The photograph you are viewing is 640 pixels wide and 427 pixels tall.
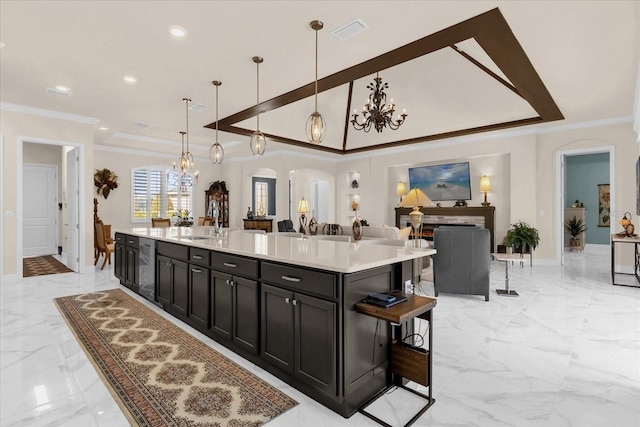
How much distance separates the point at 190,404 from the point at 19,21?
3.85 m

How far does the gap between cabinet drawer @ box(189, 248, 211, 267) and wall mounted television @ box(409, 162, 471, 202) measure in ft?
24.3

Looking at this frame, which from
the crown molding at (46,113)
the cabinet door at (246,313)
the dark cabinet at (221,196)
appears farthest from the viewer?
the dark cabinet at (221,196)

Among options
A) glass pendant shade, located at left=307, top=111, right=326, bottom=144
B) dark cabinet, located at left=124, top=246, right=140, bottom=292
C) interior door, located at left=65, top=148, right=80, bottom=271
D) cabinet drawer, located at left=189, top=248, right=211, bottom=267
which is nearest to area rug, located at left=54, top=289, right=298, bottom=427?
cabinet drawer, located at left=189, top=248, right=211, bottom=267

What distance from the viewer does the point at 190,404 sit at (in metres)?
2.12

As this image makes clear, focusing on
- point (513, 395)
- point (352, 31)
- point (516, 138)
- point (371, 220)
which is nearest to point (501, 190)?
point (516, 138)

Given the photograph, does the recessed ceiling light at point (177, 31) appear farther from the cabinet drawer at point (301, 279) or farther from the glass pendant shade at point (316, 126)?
the cabinet drawer at point (301, 279)

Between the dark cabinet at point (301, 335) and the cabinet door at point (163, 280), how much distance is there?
181cm

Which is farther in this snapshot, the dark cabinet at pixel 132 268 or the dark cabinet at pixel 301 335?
the dark cabinet at pixel 132 268

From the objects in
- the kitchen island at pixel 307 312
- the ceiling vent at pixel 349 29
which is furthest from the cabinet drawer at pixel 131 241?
the ceiling vent at pixel 349 29

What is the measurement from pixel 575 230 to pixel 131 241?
11036 mm

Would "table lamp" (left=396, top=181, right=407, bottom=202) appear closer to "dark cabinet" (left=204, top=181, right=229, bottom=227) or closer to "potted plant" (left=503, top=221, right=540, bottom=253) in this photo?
"potted plant" (left=503, top=221, right=540, bottom=253)

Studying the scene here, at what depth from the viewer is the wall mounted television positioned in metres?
8.81

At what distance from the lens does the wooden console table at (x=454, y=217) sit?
8.19 m

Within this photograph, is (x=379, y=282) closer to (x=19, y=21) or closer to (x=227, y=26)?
(x=227, y=26)
